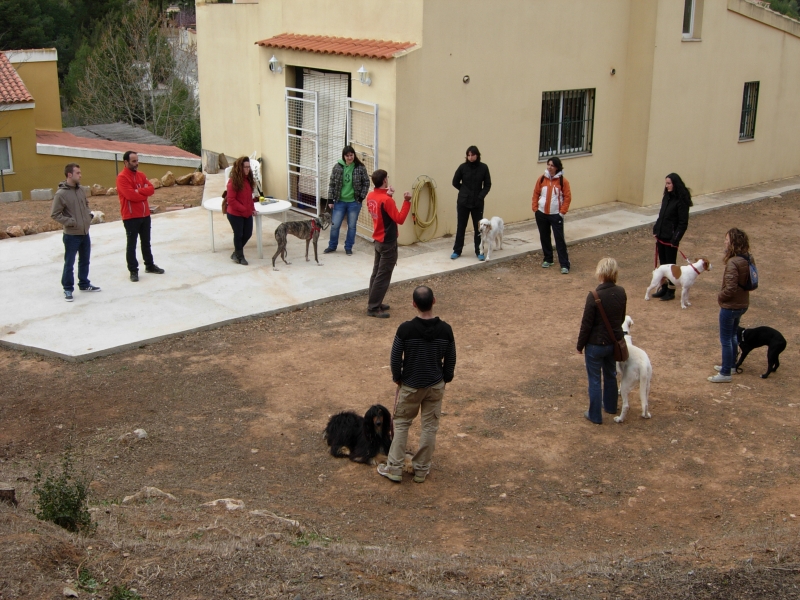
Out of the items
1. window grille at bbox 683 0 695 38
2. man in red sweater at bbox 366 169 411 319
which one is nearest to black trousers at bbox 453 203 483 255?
man in red sweater at bbox 366 169 411 319

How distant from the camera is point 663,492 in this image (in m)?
6.39

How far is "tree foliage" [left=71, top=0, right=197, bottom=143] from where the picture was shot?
37938 millimetres

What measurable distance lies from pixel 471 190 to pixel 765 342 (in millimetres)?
4970

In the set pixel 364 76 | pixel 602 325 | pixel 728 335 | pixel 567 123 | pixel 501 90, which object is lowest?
pixel 728 335

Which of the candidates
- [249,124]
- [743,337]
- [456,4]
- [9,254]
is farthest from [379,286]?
[249,124]

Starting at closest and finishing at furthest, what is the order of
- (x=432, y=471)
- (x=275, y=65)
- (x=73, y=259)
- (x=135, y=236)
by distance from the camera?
1. (x=432, y=471)
2. (x=73, y=259)
3. (x=135, y=236)
4. (x=275, y=65)

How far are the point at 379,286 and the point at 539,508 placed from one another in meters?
4.34

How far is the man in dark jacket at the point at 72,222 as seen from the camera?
393 inches

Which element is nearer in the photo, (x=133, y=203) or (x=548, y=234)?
(x=133, y=203)

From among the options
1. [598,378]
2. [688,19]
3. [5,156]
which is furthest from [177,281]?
[5,156]

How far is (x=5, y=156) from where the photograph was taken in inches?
1055

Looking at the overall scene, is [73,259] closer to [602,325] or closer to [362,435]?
[362,435]

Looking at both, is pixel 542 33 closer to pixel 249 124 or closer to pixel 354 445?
pixel 249 124

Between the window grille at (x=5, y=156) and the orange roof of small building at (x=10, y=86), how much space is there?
1.37m
